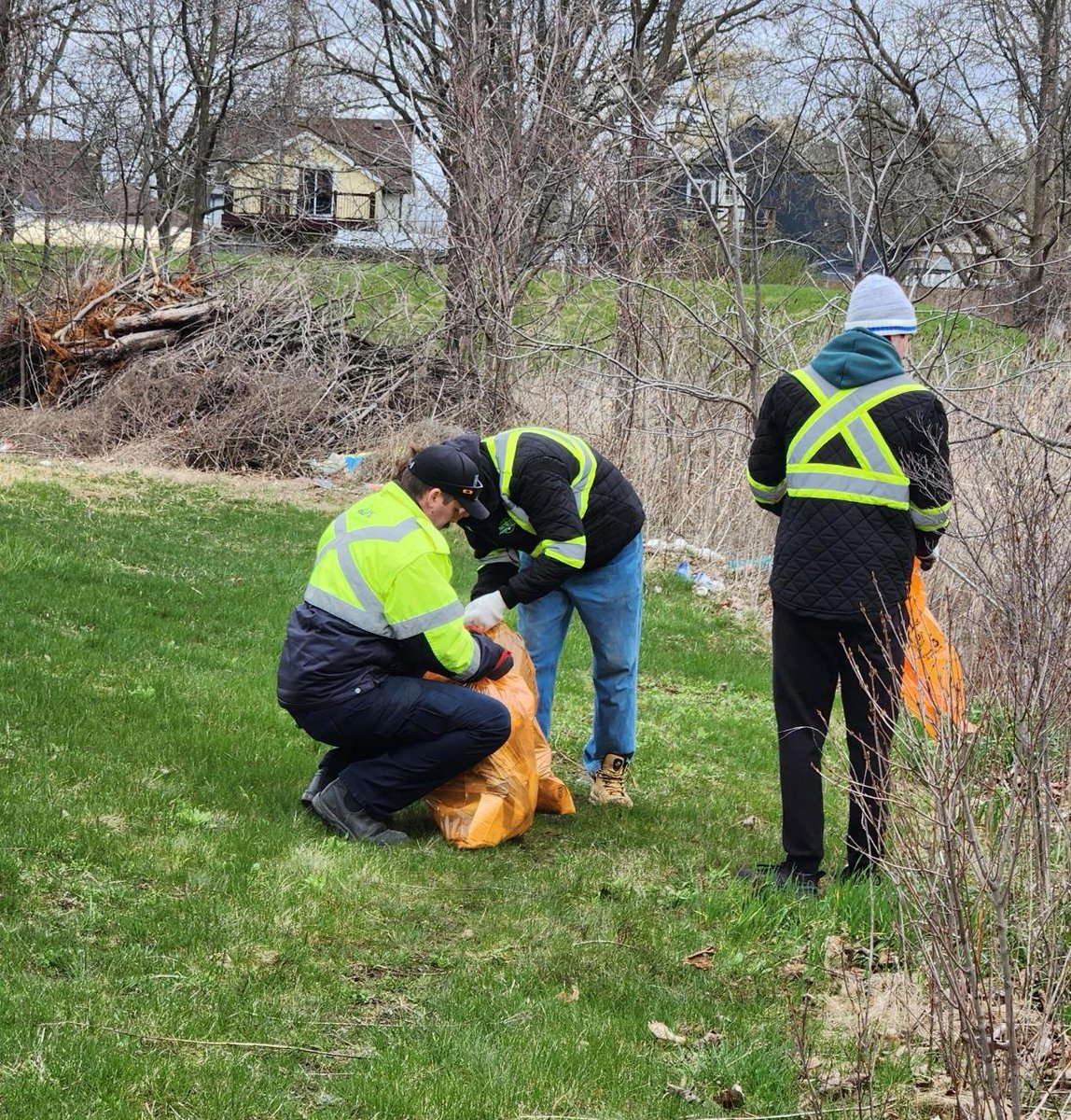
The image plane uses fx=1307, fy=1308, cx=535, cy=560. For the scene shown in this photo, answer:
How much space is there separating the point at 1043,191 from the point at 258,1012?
96.4 feet

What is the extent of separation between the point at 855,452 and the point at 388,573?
1.76 meters

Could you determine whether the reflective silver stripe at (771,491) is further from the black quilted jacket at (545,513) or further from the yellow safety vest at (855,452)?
the black quilted jacket at (545,513)

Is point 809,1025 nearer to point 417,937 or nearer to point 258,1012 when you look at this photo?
point 417,937

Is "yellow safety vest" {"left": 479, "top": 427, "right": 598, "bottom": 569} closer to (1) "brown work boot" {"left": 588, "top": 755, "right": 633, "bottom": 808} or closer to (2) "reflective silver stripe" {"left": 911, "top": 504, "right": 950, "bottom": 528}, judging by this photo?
(1) "brown work boot" {"left": 588, "top": 755, "right": 633, "bottom": 808}

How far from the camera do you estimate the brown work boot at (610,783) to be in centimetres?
607

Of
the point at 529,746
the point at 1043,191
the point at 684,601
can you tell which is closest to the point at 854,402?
the point at 529,746

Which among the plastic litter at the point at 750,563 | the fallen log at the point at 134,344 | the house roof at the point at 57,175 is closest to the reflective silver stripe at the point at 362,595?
the plastic litter at the point at 750,563

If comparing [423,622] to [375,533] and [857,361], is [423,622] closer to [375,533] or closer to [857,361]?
[375,533]

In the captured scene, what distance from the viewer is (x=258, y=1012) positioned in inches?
143

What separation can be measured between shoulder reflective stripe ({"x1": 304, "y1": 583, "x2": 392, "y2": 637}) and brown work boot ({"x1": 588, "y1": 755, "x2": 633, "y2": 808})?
5.06 feet

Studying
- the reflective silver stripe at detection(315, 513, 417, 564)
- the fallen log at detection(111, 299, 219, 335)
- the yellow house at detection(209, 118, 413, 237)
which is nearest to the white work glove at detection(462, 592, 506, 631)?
the reflective silver stripe at detection(315, 513, 417, 564)

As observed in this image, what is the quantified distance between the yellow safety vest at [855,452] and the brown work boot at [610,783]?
1993 millimetres

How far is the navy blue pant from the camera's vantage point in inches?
201

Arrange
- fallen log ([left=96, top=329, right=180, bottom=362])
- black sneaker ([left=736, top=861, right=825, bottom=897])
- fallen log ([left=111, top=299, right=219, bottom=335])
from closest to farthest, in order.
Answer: black sneaker ([left=736, top=861, right=825, bottom=897]) < fallen log ([left=96, top=329, right=180, bottom=362]) < fallen log ([left=111, top=299, right=219, bottom=335])
